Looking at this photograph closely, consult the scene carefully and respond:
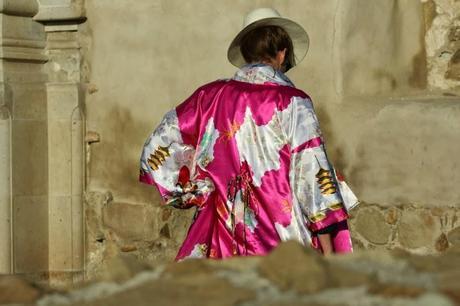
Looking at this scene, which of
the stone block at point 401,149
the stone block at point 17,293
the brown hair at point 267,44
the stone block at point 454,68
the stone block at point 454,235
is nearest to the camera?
the stone block at point 17,293

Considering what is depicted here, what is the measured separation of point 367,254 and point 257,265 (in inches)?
14.0

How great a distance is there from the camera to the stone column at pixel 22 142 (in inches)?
346

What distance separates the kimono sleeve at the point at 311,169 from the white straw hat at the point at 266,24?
0.40 m

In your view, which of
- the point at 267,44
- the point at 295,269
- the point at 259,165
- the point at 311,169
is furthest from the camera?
the point at 267,44

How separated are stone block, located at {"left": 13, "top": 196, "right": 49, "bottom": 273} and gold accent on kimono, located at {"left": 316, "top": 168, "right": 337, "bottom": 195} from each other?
330 centimetres

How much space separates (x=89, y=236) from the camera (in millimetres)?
8969

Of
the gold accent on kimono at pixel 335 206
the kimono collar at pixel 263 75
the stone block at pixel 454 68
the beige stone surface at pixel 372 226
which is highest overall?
the kimono collar at pixel 263 75

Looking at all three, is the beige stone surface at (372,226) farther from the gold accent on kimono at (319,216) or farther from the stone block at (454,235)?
the gold accent on kimono at (319,216)

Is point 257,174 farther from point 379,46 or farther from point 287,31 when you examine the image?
point 379,46

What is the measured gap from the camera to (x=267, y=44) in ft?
20.2

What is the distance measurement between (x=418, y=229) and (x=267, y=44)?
1853 millimetres

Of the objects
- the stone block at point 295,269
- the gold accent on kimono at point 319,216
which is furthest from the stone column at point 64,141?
the stone block at point 295,269

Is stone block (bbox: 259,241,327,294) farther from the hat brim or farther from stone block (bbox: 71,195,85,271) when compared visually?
stone block (bbox: 71,195,85,271)

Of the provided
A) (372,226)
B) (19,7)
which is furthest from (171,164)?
(19,7)
